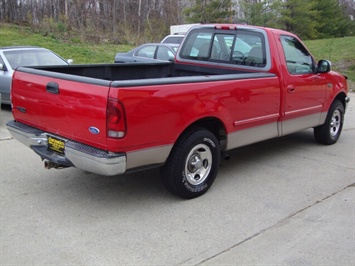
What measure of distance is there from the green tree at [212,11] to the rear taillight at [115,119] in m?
35.9

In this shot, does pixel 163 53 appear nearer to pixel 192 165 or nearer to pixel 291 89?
pixel 291 89

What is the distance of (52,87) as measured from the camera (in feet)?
13.5

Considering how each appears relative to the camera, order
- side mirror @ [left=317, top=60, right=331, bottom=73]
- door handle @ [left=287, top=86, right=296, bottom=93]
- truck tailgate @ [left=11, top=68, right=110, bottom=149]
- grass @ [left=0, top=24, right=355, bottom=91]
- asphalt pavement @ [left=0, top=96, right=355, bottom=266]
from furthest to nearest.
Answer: grass @ [left=0, top=24, right=355, bottom=91] < side mirror @ [left=317, top=60, right=331, bottom=73] < door handle @ [left=287, top=86, right=296, bottom=93] < truck tailgate @ [left=11, top=68, right=110, bottom=149] < asphalt pavement @ [left=0, top=96, right=355, bottom=266]

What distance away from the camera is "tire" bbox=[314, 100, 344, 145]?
22.3ft

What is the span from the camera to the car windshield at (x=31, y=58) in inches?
371

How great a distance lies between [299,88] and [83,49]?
620 inches

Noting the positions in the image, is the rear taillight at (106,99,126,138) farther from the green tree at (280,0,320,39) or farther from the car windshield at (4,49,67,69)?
the green tree at (280,0,320,39)

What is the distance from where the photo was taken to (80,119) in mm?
3873

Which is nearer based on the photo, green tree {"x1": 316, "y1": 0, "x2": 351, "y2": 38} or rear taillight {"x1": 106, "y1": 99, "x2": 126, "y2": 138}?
rear taillight {"x1": 106, "y1": 99, "x2": 126, "y2": 138}

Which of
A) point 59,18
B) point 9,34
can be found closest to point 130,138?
point 9,34

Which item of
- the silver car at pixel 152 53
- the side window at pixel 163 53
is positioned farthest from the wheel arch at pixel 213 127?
the side window at pixel 163 53

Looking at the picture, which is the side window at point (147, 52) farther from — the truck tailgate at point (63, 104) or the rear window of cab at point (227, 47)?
the truck tailgate at point (63, 104)

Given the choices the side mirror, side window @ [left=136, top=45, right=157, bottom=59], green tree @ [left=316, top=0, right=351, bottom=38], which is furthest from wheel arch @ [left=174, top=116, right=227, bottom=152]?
green tree @ [left=316, top=0, right=351, bottom=38]

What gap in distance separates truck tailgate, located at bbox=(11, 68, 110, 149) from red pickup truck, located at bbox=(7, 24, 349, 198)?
0.03 ft
